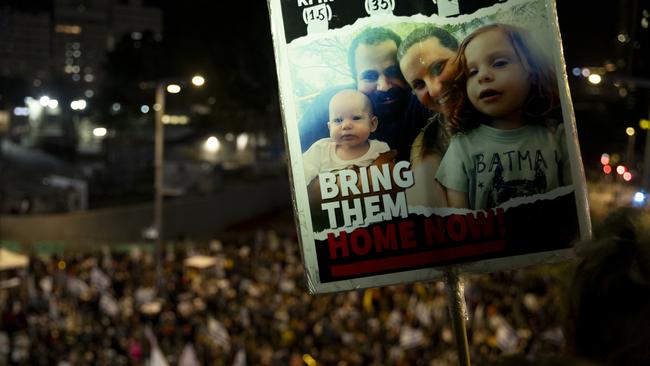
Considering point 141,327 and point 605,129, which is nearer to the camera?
point 141,327

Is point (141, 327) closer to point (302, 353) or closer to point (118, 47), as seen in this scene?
point (302, 353)

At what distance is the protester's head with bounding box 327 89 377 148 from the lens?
2.40 metres

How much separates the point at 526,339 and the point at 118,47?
98.4 ft

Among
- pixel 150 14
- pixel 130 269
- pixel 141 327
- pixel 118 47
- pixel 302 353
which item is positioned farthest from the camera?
pixel 150 14

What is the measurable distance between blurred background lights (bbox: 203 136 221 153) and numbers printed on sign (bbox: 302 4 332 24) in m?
39.6

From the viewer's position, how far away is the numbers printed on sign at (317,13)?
8.00 feet

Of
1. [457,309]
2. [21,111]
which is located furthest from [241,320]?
[21,111]

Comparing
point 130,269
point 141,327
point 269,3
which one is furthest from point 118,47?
point 269,3

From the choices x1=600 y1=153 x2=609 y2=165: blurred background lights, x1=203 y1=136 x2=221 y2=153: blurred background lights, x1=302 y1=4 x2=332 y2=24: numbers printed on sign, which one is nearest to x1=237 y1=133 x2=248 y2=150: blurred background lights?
x1=203 y1=136 x2=221 y2=153: blurred background lights

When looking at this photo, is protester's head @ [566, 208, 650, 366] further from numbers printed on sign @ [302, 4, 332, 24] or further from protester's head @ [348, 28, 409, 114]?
numbers printed on sign @ [302, 4, 332, 24]

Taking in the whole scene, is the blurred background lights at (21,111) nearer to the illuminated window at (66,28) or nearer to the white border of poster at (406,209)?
the illuminated window at (66,28)

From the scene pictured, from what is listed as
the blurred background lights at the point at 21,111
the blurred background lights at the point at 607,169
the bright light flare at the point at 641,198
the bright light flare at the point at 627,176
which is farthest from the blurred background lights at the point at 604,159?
the blurred background lights at the point at 21,111

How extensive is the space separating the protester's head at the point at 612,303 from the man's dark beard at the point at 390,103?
87 centimetres

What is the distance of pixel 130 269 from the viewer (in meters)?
17.2
